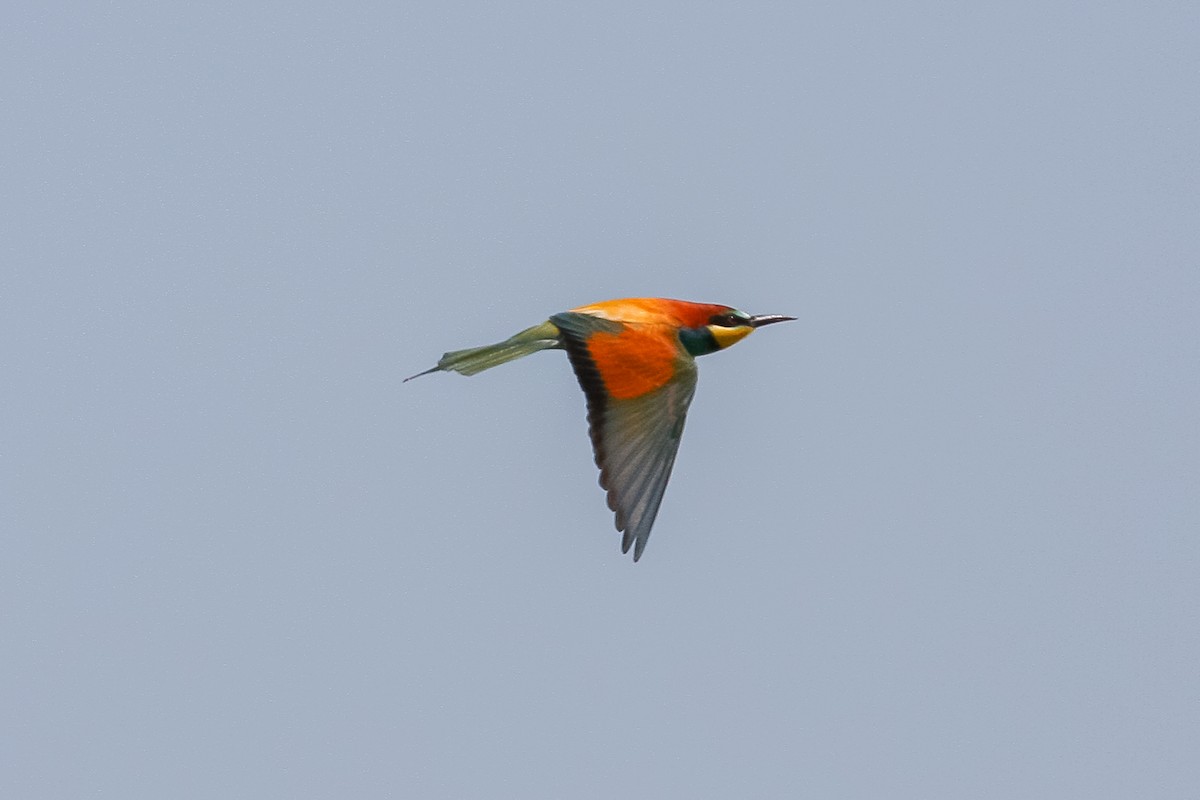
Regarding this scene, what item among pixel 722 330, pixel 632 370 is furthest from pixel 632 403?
pixel 722 330

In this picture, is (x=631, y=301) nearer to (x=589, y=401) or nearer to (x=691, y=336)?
(x=691, y=336)

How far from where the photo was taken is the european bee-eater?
627 centimetres

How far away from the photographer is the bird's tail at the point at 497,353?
268 inches

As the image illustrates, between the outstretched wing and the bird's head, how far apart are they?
0.64ft

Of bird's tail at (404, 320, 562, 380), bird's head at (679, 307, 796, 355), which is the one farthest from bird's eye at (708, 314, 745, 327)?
bird's tail at (404, 320, 562, 380)

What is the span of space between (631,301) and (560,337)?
34 cm

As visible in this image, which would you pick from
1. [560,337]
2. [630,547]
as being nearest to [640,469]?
[630,547]

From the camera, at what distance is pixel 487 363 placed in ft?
22.4

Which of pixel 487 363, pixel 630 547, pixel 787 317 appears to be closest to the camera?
pixel 630 547

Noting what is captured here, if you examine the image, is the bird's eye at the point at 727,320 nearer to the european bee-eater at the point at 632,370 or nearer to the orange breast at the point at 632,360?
the european bee-eater at the point at 632,370

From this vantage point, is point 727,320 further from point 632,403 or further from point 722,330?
point 632,403

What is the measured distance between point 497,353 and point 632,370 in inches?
21.0

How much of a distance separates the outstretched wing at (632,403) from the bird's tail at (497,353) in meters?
0.09

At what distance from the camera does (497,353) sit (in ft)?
22.5
